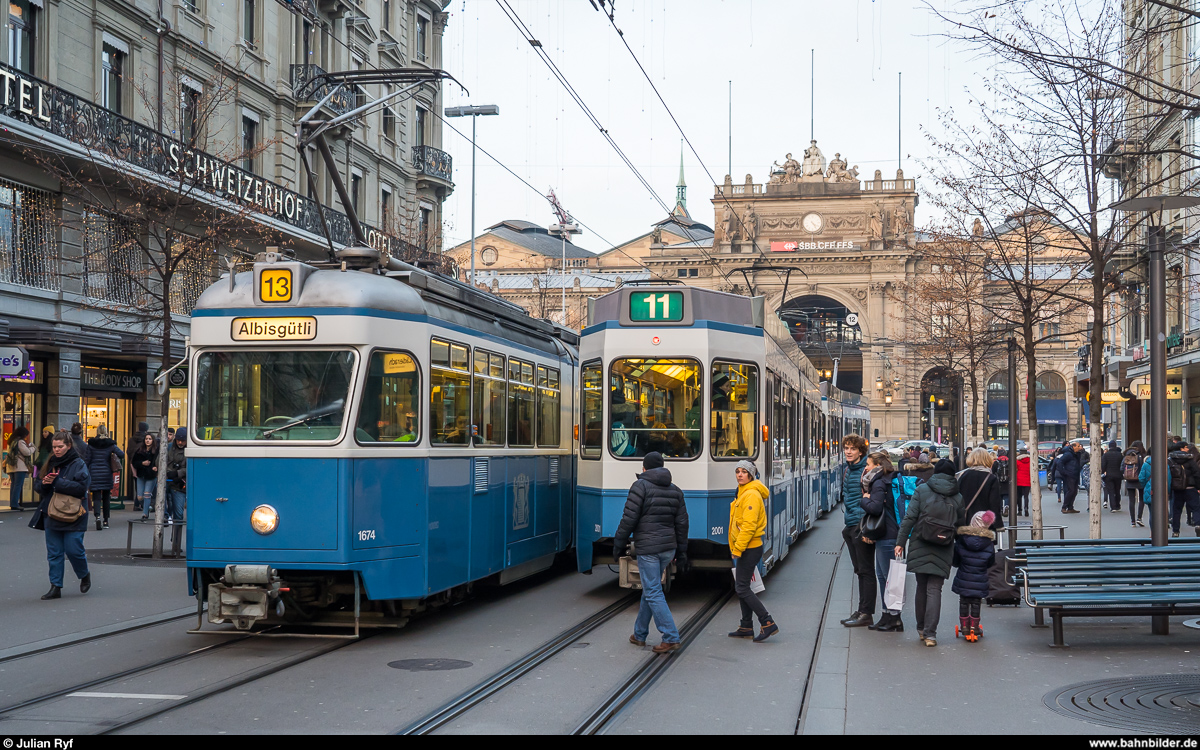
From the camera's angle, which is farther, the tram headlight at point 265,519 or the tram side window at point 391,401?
the tram side window at point 391,401

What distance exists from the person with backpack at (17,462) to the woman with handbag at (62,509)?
10281 millimetres

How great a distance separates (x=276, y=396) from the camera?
999 cm

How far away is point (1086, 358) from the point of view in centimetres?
3872

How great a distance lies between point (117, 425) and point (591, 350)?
56.0ft

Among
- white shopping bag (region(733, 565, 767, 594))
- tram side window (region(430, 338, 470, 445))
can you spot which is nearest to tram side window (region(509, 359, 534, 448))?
tram side window (region(430, 338, 470, 445))

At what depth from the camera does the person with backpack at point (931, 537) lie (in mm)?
10438

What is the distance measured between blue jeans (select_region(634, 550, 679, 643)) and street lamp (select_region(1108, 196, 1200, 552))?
4.40 metres

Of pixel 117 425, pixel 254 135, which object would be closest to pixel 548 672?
pixel 117 425

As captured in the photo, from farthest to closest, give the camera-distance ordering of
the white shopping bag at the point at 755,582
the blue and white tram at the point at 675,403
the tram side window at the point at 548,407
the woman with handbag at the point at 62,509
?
the tram side window at the point at 548,407 → the blue and white tram at the point at 675,403 → the woman with handbag at the point at 62,509 → the white shopping bag at the point at 755,582

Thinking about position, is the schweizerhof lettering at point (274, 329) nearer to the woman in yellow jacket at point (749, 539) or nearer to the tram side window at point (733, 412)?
the woman in yellow jacket at point (749, 539)

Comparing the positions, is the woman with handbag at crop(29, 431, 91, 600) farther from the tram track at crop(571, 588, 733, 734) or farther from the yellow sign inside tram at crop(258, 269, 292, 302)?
the tram track at crop(571, 588, 733, 734)

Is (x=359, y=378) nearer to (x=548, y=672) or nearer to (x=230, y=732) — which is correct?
(x=548, y=672)

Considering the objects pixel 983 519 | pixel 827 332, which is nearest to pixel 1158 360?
pixel 983 519

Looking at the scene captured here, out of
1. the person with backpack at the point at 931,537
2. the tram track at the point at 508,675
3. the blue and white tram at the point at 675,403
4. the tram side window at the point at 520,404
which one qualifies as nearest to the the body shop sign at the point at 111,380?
the tram side window at the point at 520,404
